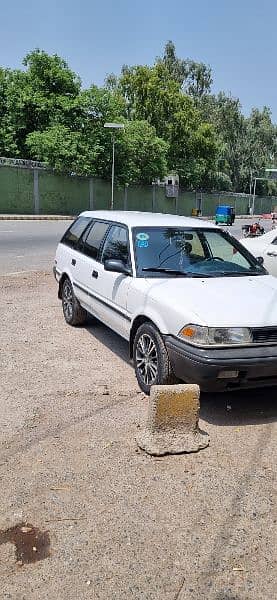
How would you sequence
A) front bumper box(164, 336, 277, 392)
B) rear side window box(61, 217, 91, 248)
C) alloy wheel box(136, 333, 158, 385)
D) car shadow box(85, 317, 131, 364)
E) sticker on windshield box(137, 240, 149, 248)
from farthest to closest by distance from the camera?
rear side window box(61, 217, 91, 248) < car shadow box(85, 317, 131, 364) < sticker on windshield box(137, 240, 149, 248) < alloy wheel box(136, 333, 158, 385) < front bumper box(164, 336, 277, 392)

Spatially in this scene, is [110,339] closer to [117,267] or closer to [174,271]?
[117,267]

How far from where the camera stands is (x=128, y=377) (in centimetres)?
543

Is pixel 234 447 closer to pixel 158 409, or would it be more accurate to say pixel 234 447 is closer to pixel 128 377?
pixel 158 409

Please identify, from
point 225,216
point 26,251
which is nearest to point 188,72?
point 225,216

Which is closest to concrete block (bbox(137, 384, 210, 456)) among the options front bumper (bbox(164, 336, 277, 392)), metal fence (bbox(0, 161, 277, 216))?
front bumper (bbox(164, 336, 277, 392))

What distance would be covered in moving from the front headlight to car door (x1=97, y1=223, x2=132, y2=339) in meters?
1.08

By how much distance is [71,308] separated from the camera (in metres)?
7.16

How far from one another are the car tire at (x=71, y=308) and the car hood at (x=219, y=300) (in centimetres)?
223

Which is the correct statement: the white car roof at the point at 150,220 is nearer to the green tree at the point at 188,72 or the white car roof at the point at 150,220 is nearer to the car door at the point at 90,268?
the car door at the point at 90,268

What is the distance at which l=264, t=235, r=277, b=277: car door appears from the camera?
8.98 meters

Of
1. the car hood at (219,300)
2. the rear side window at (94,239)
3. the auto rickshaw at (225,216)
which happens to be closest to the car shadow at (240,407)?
the car hood at (219,300)

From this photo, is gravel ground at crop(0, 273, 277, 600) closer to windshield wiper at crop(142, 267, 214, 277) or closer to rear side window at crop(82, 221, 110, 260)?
windshield wiper at crop(142, 267, 214, 277)

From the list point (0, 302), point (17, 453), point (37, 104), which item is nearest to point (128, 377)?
point (17, 453)

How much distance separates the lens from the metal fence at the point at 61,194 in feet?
121
